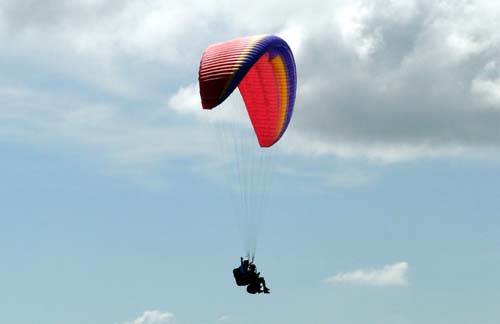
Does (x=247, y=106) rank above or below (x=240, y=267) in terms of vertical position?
above

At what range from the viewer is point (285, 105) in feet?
217

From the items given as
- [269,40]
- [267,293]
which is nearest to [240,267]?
[267,293]

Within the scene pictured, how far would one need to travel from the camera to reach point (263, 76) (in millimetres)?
65938

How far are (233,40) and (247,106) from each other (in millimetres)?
5032

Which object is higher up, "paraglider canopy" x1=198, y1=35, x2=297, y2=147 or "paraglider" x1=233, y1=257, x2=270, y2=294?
"paraglider canopy" x1=198, y1=35, x2=297, y2=147

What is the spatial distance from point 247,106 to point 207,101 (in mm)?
7085

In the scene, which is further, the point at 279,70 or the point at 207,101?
the point at 279,70

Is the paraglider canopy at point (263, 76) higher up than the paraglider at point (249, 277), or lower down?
higher up

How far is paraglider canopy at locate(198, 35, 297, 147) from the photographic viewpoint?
60.2 m

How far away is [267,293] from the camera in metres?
62.7

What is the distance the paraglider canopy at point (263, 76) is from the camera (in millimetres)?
60250

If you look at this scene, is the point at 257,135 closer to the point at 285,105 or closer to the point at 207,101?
the point at 285,105

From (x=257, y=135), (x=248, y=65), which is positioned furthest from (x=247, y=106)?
(x=248, y=65)

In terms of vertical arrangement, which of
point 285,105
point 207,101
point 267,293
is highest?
point 285,105
